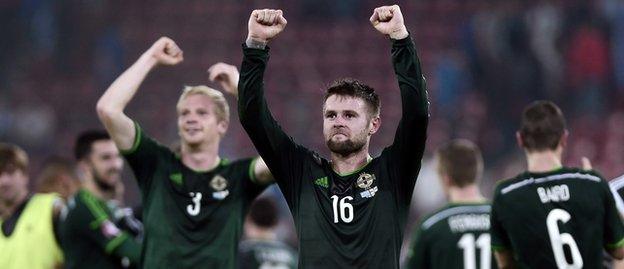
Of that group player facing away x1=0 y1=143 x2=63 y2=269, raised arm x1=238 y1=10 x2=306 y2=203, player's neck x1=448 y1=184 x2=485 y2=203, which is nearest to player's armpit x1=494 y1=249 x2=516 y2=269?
player's neck x1=448 y1=184 x2=485 y2=203

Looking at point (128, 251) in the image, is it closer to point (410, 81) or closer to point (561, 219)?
point (561, 219)

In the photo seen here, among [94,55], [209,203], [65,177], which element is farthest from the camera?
[94,55]

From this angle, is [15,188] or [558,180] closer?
[558,180]

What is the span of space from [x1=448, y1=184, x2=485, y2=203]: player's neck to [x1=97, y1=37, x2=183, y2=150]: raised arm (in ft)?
7.38

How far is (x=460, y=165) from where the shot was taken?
8016 mm

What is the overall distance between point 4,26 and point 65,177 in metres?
11.3

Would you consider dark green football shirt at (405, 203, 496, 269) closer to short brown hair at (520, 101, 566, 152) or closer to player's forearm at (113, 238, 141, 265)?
short brown hair at (520, 101, 566, 152)

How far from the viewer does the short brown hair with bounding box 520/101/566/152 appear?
21.6 feet

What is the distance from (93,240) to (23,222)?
2.01 feet

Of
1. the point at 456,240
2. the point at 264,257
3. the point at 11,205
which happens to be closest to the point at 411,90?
the point at 456,240

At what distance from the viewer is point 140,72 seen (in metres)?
6.97

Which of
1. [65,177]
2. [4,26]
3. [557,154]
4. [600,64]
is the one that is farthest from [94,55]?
[557,154]

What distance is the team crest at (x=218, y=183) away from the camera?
7.01 metres

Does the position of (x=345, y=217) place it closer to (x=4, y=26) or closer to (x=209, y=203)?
(x=209, y=203)
